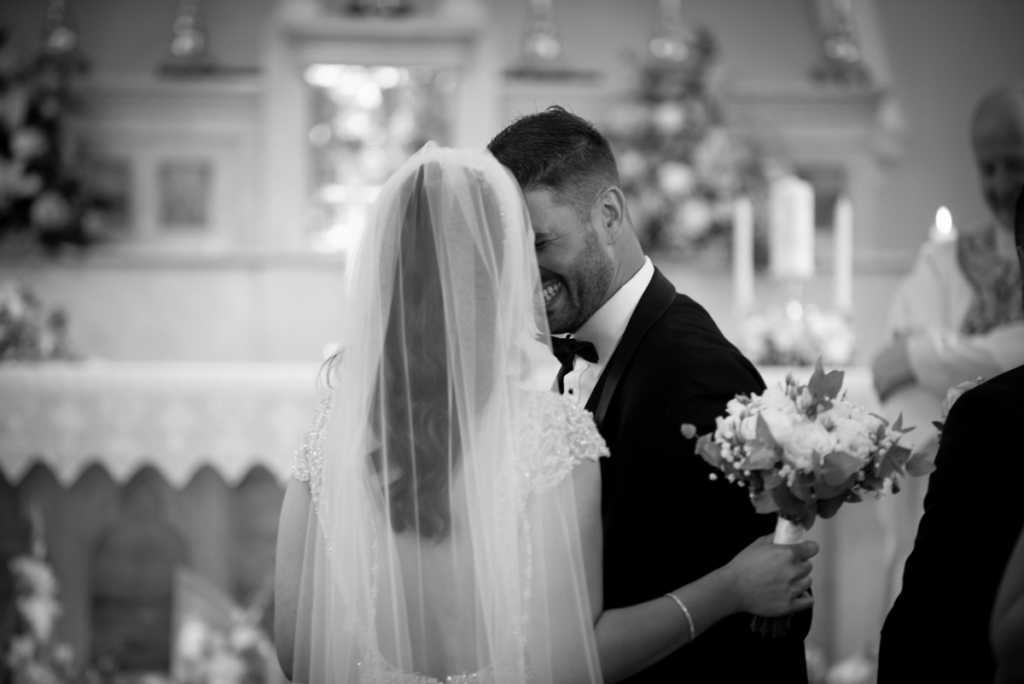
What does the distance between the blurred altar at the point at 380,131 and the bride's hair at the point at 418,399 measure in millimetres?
3200

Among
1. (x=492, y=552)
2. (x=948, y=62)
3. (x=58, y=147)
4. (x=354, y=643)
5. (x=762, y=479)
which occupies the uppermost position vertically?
(x=948, y=62)

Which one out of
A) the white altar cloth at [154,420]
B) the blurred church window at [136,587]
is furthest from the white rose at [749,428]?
the blurred church window at [136,587]

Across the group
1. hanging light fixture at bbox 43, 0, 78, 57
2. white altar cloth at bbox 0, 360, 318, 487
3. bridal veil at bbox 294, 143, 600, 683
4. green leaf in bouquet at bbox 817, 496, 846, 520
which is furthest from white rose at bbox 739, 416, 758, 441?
hanging light fixture at bbox 43, 0, 78, 57

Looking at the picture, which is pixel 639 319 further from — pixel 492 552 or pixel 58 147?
pixel 58 147

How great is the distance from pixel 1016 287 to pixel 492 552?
8.34ft

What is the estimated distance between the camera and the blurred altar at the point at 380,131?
555cm

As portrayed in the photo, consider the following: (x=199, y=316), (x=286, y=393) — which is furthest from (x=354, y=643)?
(x=199, y=316)

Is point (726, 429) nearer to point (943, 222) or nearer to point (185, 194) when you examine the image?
point (943, 222)

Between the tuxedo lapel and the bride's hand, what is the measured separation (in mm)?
455

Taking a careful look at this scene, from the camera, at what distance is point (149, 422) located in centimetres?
409

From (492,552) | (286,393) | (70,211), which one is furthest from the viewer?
(70,211)

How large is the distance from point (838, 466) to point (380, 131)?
15.6 ft

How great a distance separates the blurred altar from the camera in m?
5.55

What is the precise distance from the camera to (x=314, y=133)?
239 inches
